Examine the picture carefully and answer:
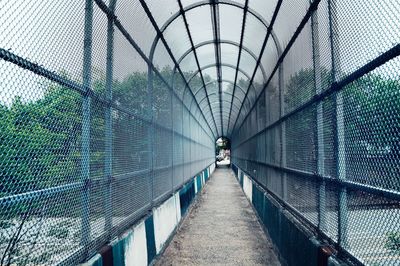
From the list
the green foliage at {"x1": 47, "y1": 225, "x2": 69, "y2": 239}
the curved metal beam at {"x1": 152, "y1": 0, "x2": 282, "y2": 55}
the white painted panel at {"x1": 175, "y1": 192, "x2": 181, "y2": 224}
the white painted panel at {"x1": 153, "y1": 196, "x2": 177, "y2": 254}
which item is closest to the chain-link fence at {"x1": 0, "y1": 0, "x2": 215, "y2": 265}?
the green foliage at {"x1": 47, "y1": 225, "x2": 69, "y2": 239}

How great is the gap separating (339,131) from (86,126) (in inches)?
88.5

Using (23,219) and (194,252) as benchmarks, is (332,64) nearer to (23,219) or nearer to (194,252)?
(23,219)

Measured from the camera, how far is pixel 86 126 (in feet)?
10.4

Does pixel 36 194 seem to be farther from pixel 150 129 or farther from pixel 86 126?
pixel 150 129

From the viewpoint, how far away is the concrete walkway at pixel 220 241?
5.65 metres

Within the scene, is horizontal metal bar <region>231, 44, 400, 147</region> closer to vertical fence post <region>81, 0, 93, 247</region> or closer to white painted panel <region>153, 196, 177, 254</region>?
vertical fence post <region>81, 0, 93, 247</region>

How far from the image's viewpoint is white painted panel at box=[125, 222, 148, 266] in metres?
4.04

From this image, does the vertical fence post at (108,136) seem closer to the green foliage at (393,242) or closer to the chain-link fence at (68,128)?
the chain-link fence at (68,128)

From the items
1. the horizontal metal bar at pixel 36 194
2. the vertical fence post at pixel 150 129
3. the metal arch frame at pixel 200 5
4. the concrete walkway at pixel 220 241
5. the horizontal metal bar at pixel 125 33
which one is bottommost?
the concrete walkway at pixel 220 241

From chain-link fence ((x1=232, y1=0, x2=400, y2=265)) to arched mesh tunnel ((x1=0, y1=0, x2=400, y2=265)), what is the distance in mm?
13

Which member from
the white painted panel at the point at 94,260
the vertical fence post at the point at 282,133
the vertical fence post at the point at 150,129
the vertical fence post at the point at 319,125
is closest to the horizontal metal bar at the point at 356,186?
the vertical fence post at the point at 319,125

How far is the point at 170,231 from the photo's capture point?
22.9 ft

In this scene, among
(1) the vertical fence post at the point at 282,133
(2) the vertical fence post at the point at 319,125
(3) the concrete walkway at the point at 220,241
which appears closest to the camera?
(2) the vertical fence post at the point at 319,125

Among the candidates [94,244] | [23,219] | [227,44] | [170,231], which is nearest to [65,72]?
[23,219]
